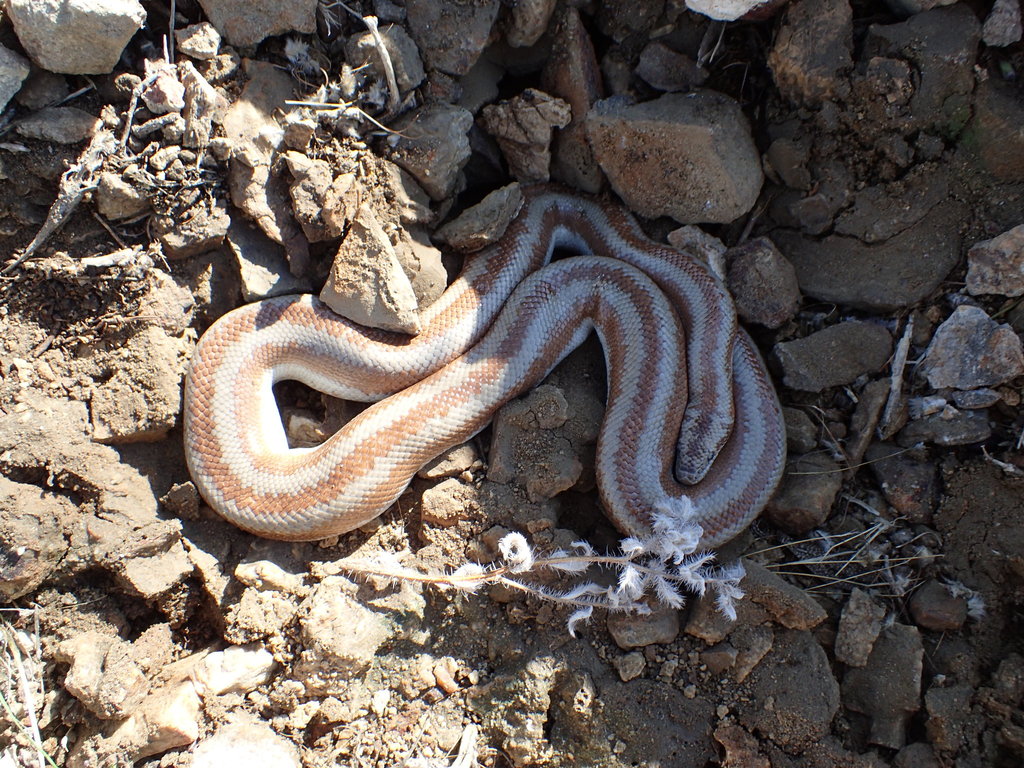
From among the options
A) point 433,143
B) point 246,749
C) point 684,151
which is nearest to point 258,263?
point 433,143

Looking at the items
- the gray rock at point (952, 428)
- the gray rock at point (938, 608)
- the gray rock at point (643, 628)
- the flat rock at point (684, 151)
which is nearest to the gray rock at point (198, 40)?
the flat rock at point (684, 151)

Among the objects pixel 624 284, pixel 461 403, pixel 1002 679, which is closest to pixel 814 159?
pixel 624 284

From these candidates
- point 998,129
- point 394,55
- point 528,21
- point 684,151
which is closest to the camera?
point 998,129

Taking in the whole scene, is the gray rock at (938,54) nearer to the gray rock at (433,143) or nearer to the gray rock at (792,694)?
the gray rock at (433,143)

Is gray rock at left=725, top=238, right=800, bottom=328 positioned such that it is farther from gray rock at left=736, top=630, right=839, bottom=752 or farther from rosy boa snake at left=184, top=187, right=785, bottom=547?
gray rock at left=736, top=630, right=839, bottom=752

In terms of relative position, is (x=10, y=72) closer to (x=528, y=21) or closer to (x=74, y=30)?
(x=74, y=30)

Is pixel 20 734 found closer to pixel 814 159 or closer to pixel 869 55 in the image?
→ pixel 814 159

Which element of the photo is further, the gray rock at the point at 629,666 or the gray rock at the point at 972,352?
the gray rock at the point at 972,352
